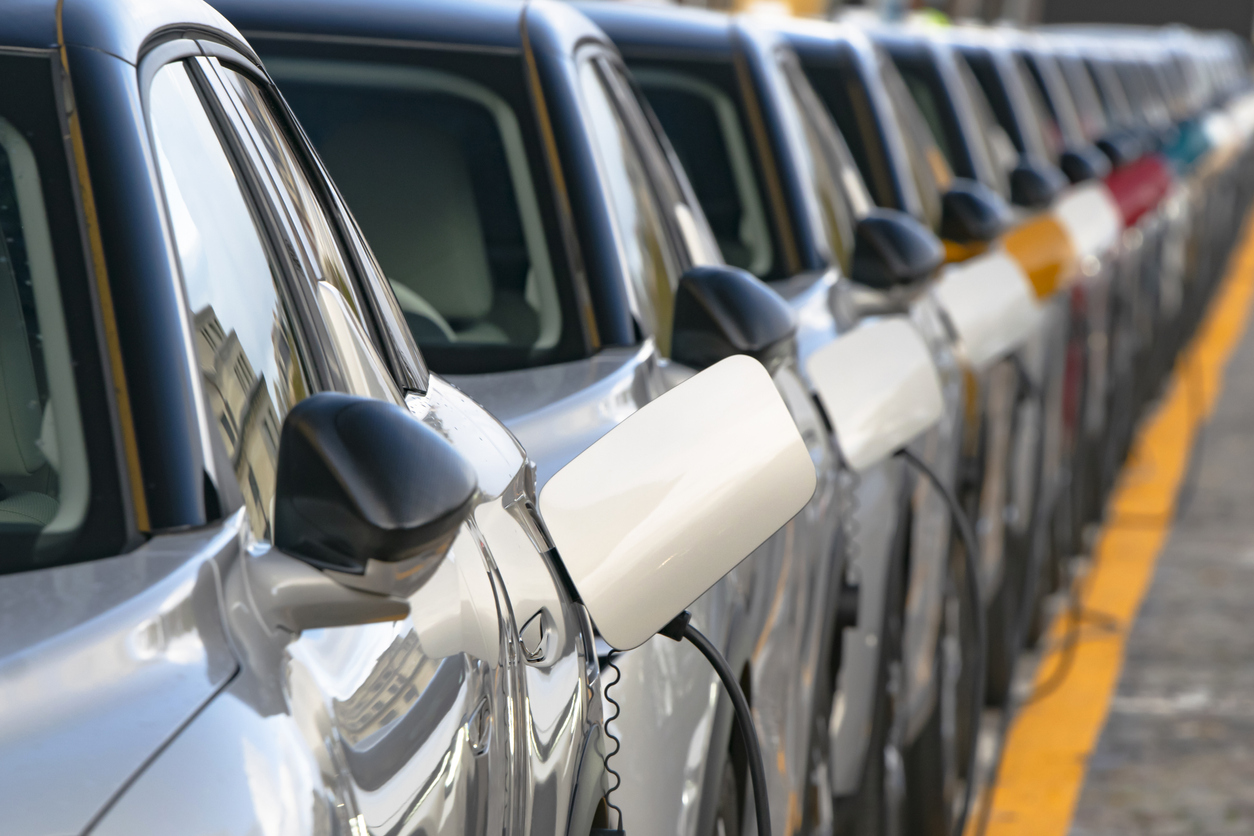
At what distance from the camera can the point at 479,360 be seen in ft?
9.95

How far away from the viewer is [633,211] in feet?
10.7

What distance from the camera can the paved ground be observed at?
5.34m

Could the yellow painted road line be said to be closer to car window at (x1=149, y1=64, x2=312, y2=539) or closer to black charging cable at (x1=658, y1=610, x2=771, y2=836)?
black charging cable at (x1=658, y1=610, x2=771, y2=836)

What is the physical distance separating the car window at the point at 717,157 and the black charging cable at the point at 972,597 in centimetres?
58

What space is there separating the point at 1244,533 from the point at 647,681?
7.07 m

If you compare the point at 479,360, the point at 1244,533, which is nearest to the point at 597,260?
the point at 479,360

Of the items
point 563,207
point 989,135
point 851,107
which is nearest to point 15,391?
point 563,207

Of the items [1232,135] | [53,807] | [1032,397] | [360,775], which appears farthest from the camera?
[1232,135]

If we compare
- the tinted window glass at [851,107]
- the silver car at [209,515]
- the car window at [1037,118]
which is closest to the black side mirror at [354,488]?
the silver car at [209,515]

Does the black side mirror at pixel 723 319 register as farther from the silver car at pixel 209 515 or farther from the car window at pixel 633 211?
the silver car at pixel 209 515

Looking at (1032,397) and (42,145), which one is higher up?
(42,145)

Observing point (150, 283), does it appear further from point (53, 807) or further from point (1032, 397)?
point (1032, 397)

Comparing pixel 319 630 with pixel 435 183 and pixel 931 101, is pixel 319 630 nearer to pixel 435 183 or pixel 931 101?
pixel 435 183

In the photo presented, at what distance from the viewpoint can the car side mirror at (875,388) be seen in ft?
12.0
